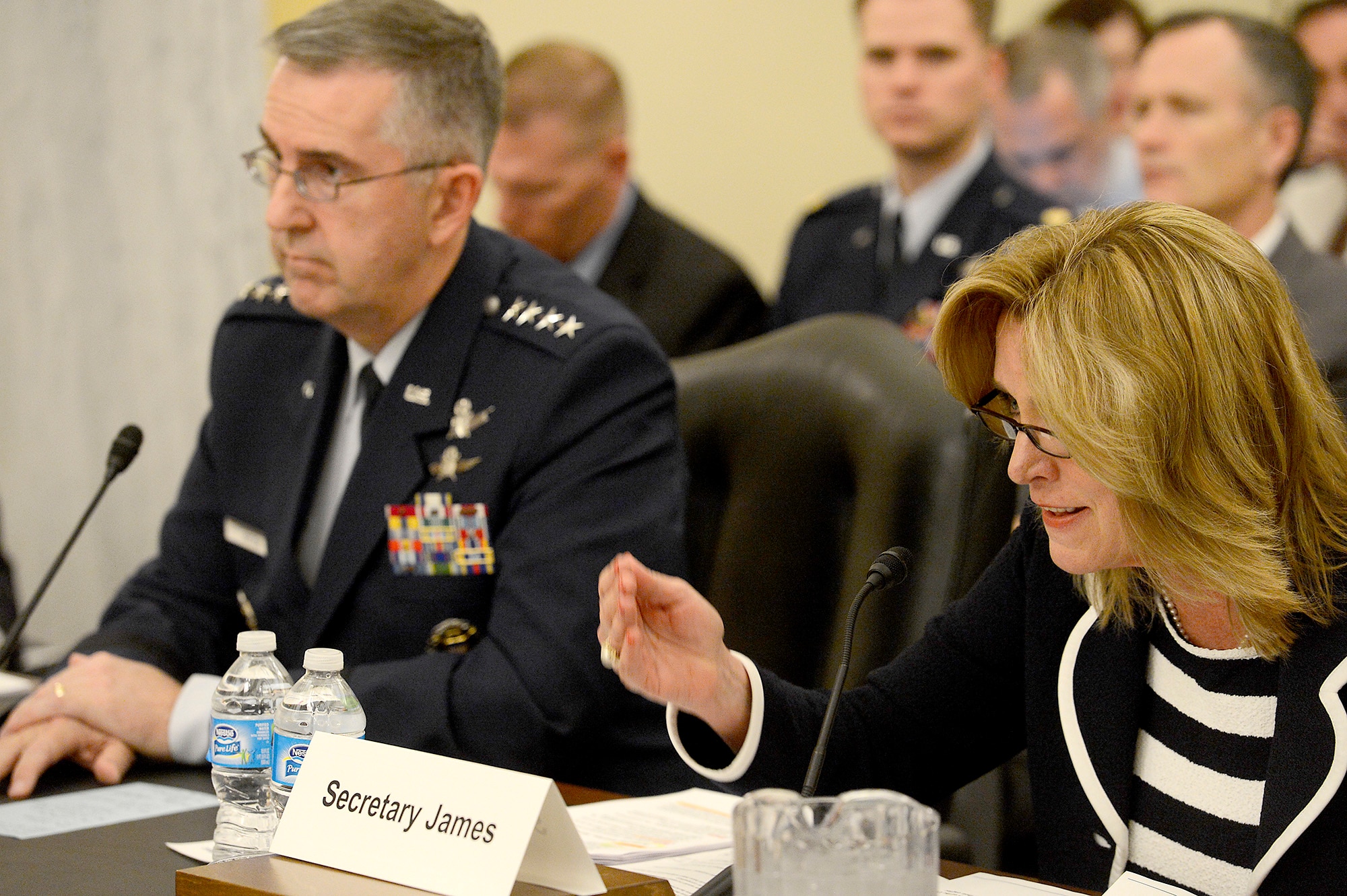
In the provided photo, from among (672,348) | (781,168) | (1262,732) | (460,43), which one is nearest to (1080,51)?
(781,168)

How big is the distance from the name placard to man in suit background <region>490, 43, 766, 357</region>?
226cm

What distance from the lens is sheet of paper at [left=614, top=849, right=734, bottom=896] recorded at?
1.17 meters

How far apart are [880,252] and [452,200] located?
1406 millimetres

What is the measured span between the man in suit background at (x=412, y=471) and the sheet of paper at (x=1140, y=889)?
0.74 meters

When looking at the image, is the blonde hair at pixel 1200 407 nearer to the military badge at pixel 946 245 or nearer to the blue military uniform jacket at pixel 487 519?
the blue military uniform jacket at pixel 487 519

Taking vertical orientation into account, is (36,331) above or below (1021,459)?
below

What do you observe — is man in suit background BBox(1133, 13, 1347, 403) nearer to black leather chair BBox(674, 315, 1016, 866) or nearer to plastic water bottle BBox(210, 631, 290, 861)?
black leather chair BBox(674, 315, 1016, 866)

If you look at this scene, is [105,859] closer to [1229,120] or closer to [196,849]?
[196,849]

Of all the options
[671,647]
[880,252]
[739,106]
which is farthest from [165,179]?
[671,647]

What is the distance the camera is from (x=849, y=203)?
3326 millimetres

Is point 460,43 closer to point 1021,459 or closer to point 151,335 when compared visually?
point 1021,459

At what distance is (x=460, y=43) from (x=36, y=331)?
8.30ft

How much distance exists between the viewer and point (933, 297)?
2982mm

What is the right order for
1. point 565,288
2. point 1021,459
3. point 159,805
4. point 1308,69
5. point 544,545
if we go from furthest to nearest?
point 1308,69, point 565,288, point 544,545, point 159,805, point 1021,459
